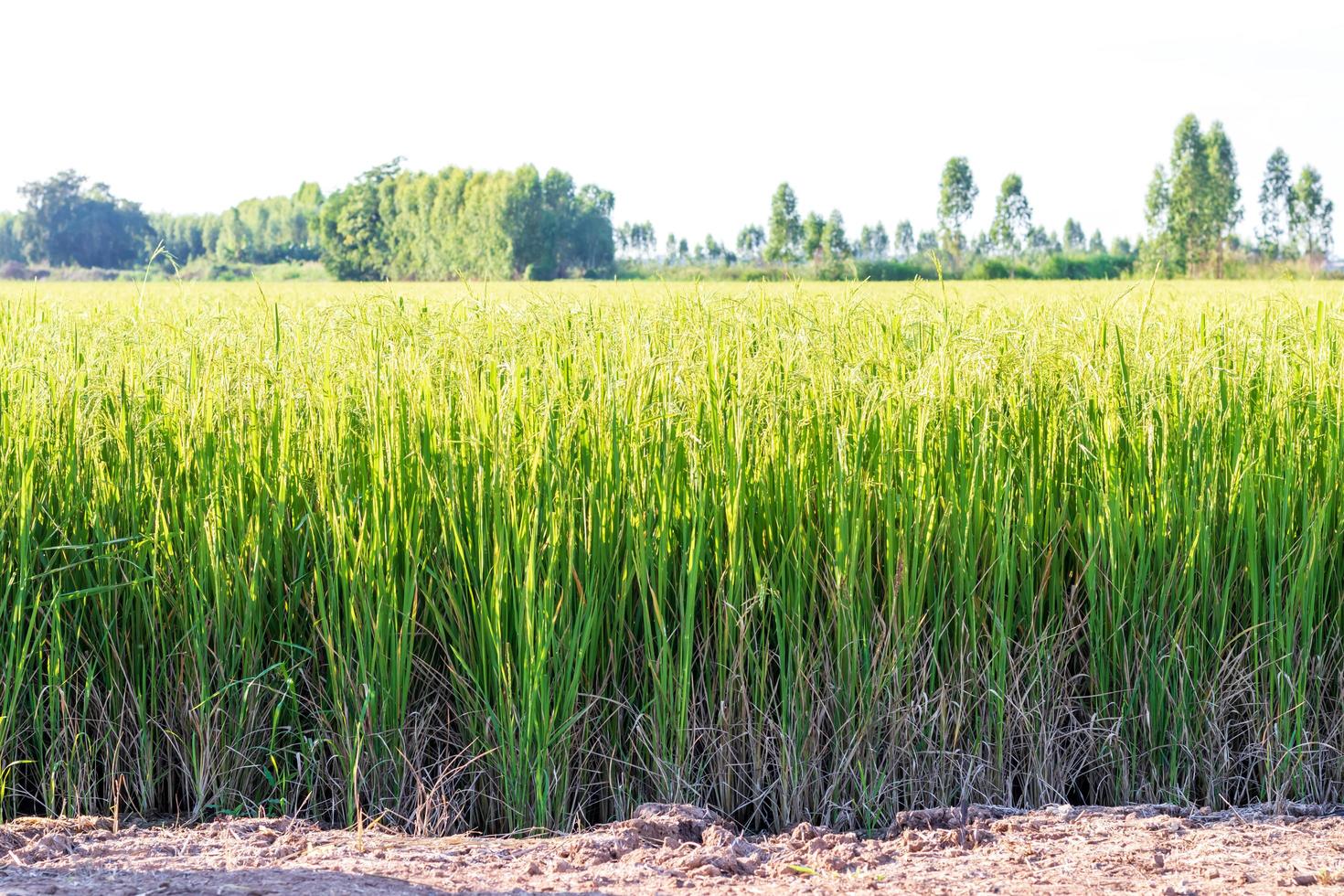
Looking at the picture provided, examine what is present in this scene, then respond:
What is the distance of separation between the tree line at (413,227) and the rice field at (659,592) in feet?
140

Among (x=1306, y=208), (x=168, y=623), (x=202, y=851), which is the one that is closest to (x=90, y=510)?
(x=168, y=623)

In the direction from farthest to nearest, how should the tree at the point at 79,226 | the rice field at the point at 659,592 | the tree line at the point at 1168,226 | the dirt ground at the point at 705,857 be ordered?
1. the tree at the point at 79,226
2. the tree line at the point at 1168,226
3. the rice field at the point at 659,592
4. the dirt ground at the point at 705,857

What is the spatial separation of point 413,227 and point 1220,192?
41365 mm

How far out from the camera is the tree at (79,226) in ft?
261

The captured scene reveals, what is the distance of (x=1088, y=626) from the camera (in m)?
2.54

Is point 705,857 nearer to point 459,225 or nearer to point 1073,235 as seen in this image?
point 459,225

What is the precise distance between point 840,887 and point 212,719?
1.48 m

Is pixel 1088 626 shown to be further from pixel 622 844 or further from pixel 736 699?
pixel 622 844

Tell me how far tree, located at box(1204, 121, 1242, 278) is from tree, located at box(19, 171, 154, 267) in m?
71.4

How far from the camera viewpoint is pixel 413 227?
193ft

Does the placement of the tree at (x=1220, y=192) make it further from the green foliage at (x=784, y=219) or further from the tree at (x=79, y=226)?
the tree at (x=79, y=226)

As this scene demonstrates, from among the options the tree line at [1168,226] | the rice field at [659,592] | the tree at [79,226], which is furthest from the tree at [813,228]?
the rice field at [659,592]

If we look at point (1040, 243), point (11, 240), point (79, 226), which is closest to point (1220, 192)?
point (1040, 243)

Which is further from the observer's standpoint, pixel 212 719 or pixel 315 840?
pixel 212 719
